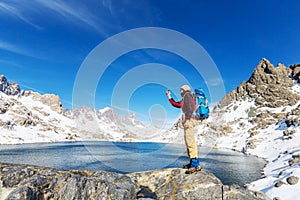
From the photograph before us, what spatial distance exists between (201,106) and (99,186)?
7.18 meters

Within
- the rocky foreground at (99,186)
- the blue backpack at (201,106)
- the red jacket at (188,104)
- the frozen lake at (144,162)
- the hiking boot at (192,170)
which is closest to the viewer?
the rocky foreground at (99,186)

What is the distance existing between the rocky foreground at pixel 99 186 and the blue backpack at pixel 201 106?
11.6ft

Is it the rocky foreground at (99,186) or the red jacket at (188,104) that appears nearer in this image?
the rocky foreground at (99,186)

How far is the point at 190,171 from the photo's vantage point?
12.4 metres

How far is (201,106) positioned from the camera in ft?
39.4

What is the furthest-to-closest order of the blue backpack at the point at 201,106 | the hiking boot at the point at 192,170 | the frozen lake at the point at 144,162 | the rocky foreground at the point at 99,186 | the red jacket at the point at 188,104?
the frozen lake at the point at 144,162, the red jacket at the point at 188,104, the hiking boot at the point at 192,170, the blue backpack at the point at 201,106, the rocky foreground at the point at 99,186

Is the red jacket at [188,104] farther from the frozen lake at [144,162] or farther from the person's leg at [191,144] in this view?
the frozen lake at [144,162]

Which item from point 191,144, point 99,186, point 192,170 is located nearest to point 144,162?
point 192,170

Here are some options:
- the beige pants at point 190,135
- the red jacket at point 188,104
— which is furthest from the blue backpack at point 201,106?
the beige pants at point 190,135

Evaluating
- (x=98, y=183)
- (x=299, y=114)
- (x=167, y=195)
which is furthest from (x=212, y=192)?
(x=299, y=114)

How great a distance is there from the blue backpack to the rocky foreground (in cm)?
354

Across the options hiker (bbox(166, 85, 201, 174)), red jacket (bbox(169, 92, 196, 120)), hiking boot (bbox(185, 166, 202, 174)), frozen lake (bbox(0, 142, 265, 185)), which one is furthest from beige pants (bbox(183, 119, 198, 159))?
frozen lake (bbox(0, 142, 265, 185))

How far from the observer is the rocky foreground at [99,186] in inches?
391

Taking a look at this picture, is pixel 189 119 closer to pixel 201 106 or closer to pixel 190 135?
pixel 190 135
